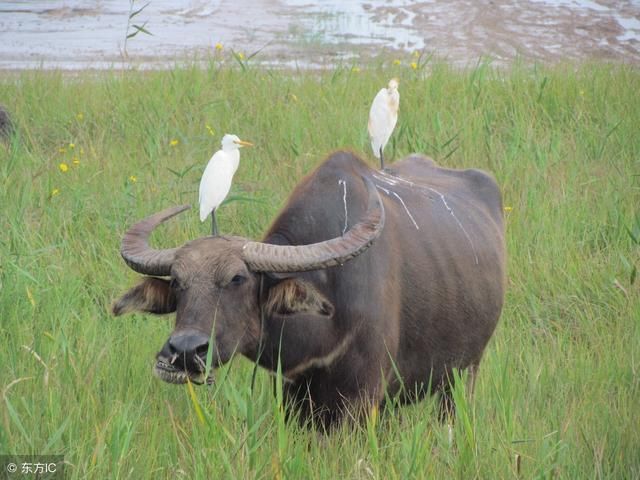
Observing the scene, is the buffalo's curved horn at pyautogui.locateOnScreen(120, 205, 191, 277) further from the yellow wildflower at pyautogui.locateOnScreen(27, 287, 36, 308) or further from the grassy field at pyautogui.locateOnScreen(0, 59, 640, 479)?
the yellow wildflower at pyautogui.locateOnScreen(27, 287, 36, 308)

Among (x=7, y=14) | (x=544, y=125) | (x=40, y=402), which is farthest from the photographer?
(x=7, y=14)

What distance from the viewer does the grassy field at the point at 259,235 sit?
3555 millimetres

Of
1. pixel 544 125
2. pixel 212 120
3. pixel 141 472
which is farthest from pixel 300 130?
pixel 141 472

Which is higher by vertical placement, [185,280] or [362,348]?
[185,280]

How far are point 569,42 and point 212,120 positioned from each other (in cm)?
523

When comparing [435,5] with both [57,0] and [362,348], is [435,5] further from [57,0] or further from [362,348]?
[362,348]

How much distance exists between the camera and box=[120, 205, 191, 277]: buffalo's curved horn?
408 cm

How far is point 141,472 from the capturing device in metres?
3.47

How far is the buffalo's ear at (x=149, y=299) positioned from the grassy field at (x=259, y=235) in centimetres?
24

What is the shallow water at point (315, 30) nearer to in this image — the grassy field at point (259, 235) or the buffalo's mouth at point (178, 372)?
the grassy field at point (259, 235)

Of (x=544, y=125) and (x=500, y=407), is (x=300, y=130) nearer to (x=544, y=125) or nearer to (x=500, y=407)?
(x=544, y=125)

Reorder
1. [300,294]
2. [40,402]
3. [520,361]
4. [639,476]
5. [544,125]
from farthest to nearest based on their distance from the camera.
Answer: [544,125] < [520,361] < [300,294] < [40,402] < [639,476]

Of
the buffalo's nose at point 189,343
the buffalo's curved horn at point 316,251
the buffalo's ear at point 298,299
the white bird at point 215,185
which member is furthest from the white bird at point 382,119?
the buffalo's nose at point 189,343

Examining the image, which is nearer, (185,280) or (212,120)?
(185,280)
